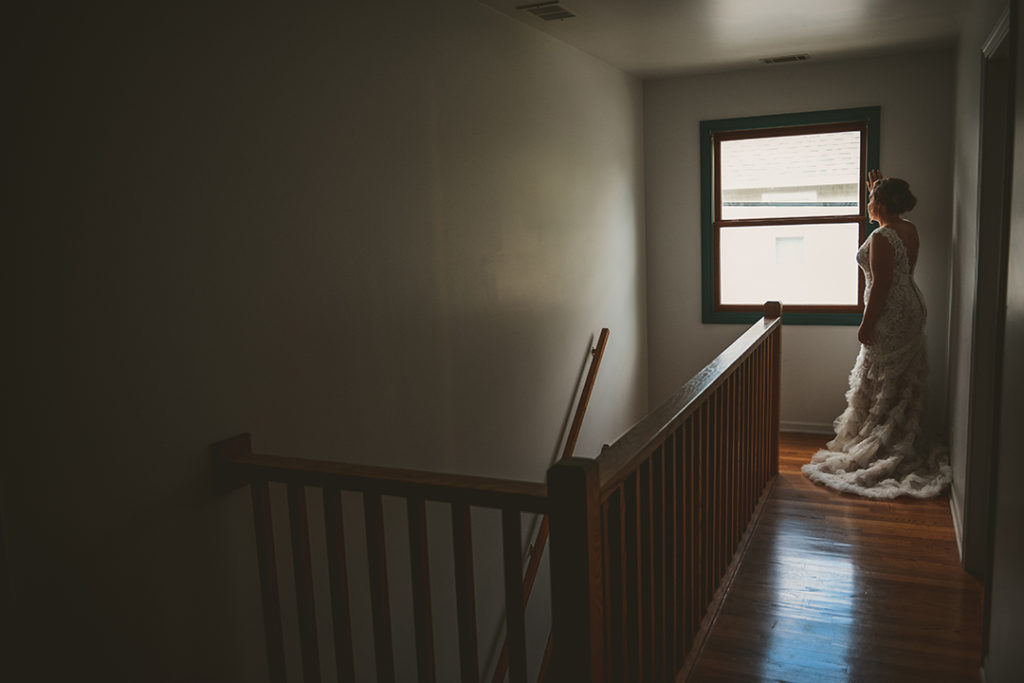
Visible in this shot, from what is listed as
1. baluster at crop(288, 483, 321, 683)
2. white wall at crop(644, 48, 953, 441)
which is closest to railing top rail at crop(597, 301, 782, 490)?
baluster at crop(288, 483, 321, 683)

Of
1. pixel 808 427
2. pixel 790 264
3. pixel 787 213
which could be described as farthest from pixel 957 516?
pixel 787 213

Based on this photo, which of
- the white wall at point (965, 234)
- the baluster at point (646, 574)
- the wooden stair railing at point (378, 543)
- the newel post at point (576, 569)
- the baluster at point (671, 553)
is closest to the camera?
the newel post at point (576, 569)

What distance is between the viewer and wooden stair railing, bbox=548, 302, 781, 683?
1635 mm

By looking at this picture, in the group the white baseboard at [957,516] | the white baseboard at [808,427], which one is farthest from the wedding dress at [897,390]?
the white baseboard at [808,427]

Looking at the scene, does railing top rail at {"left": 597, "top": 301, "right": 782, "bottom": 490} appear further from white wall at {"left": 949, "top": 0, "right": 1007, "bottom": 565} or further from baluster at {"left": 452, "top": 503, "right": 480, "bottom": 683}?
white wall at {"left": 949, "top": 0, "right": 1007, "bottom": 565}

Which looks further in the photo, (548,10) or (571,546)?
(548,10)

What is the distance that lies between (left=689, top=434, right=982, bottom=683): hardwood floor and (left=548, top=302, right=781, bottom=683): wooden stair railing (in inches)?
5.0

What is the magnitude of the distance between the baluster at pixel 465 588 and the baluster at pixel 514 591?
9 centimetres

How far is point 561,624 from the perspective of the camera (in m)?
1.68

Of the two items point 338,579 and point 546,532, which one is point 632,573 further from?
point 546,532

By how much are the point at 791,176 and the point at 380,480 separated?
496cm

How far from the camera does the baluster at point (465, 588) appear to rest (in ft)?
5.75

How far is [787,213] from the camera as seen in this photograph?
5965 mm

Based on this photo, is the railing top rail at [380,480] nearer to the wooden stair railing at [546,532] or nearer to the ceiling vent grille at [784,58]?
the wooden stair railing at [546,532]
